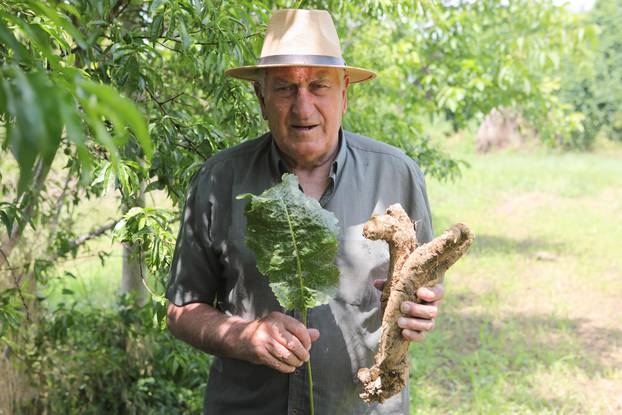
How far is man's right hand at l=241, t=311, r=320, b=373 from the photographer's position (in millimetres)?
2035

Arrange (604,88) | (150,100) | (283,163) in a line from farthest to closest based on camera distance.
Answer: (604,88) → (150,100) → (283,163)

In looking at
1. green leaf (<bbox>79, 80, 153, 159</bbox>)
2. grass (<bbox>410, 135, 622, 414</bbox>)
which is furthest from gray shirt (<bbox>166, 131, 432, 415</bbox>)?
grass (<bbox>410, 135, 622, 414</bbox>)

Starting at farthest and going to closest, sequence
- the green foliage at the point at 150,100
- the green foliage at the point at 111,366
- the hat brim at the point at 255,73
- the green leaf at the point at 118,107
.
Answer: the green foliage at the point at 111,366
the hat brim at the point at 255,73
the green foliage at the point at 150,100
the green leaf at the point at 118,107

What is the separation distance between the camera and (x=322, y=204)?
2.43m

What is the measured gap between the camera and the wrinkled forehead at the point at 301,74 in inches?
96.2

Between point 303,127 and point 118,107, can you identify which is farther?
point 303,127

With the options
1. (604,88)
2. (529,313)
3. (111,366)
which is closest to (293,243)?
(111,366)

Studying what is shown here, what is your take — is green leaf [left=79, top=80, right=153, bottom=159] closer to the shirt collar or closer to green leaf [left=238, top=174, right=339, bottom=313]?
green leaf [left=238, top=174, right=339, bottom=313]

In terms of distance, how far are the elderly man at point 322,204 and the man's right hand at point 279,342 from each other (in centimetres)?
17

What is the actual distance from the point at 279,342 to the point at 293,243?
0.84 feet

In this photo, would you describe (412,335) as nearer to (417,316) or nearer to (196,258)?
(417,316)

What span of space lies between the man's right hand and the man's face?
59cm

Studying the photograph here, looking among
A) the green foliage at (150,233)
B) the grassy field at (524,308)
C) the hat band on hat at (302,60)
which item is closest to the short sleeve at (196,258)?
the green foliage at (150,233)

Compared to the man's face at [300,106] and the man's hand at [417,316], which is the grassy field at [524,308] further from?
the man's hand at [417,316]
